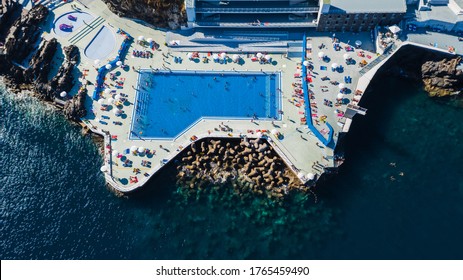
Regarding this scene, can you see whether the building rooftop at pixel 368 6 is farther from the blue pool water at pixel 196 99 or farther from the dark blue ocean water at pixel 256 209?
the dark blue ocean water at pixel 256 209

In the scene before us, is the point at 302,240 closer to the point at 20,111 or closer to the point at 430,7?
the point at 430,7

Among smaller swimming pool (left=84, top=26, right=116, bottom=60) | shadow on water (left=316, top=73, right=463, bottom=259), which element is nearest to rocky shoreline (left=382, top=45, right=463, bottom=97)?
shadow on water (left=316, top=73, right=463, bottom=259)

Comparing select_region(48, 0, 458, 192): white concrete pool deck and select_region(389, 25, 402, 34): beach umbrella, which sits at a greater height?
select_region(389, 25, 402, 34): beach umbrella

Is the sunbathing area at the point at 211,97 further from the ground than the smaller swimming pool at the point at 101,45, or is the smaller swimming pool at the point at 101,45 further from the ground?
the smaller swimming pool at the point at 101,45

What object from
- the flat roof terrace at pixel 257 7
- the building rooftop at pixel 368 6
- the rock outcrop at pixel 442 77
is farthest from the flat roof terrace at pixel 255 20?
the rock outcrop at pixel 442 77

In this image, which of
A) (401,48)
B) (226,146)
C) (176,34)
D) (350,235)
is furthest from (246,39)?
(350,235)

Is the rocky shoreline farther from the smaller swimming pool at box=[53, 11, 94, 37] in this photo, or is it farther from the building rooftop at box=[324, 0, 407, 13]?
the smaller swimming pool at box=[53, 11, 94, 37]
